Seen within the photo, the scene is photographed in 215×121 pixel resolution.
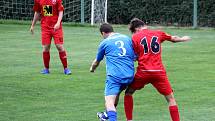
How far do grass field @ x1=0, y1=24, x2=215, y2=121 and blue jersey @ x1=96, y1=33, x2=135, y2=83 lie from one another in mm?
1140

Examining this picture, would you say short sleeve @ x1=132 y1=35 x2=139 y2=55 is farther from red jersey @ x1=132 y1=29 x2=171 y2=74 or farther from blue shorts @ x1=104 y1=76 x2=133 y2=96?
blue shorts @ x1=104 y1=76 x2=133 y2=96

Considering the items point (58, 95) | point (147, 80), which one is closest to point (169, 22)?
point (58, 95)

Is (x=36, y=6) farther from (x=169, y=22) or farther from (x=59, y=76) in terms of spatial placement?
(x=169, y=22)

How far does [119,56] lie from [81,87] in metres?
4.04

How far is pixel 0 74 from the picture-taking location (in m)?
15.1

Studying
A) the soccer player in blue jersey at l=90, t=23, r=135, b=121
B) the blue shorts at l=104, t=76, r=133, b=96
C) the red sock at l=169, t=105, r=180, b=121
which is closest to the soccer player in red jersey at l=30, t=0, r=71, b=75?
the soccer player in blue jersey at l=90, t=23, r=135, b=121

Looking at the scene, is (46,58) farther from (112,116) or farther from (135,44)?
(112,116)

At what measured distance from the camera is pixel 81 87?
43.4 ft

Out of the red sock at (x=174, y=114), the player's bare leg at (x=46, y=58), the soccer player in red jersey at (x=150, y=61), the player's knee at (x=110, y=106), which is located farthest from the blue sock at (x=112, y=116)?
the player's bare leg at (x=46, y=58)

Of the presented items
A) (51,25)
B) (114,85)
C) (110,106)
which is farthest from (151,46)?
(51,25)

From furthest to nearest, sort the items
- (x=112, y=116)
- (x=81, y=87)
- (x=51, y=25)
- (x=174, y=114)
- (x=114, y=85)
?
(x=51, y=25) < (x=81, y=87) < (x=174, y=114) < (x=114, y=85) < (x=112, y=116)

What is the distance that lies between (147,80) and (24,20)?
24.4 meters

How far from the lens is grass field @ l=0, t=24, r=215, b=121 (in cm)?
1059

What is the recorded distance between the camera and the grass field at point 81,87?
34.7 feet
